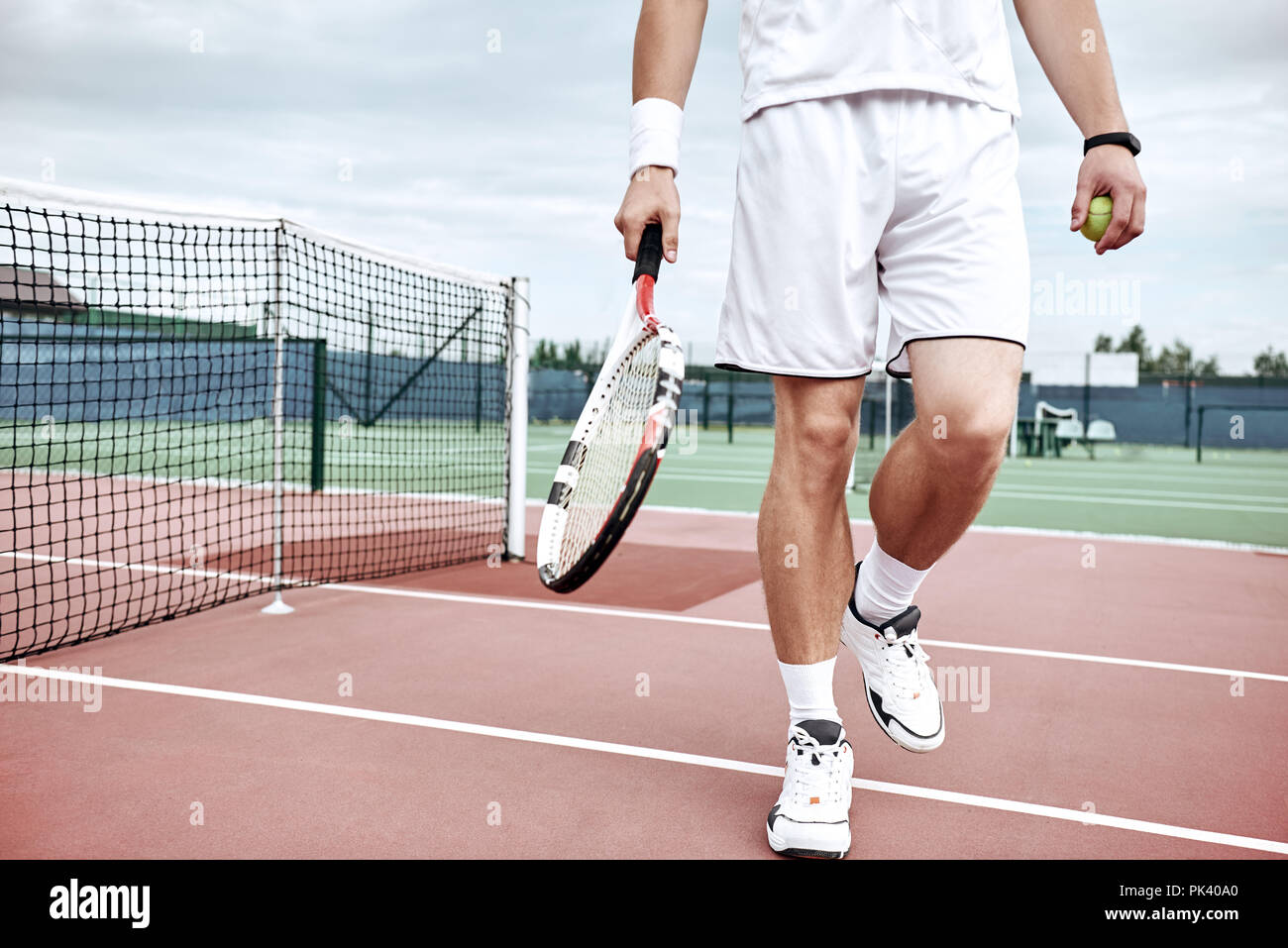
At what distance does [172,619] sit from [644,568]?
2.24m

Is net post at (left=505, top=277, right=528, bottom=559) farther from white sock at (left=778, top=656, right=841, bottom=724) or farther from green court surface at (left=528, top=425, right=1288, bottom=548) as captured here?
white sock at (left=778, top=656, right=841, bottom=724)

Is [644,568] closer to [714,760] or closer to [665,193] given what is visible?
[714,760]

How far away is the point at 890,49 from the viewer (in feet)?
6.29

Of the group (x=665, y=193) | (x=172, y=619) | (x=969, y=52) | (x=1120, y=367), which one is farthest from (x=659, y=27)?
(x=1120, y=367)

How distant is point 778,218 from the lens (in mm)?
1957

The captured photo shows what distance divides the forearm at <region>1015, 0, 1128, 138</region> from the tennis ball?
152mm

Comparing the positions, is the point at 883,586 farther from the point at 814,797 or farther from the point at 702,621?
the point at 702,621

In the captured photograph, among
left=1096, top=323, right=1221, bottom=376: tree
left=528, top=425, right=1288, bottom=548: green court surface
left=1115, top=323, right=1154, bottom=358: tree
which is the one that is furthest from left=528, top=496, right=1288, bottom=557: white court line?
left=1115, top=323, right=1154, bottom=358: tree

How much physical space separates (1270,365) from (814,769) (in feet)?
97.9

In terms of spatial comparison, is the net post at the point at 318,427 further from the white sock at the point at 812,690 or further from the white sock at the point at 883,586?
the white sock at the point at 812,690

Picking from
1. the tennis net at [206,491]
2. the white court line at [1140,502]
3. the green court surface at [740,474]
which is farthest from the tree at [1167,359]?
the tennis net at [206,491]

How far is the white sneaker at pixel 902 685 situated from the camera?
7.23ft

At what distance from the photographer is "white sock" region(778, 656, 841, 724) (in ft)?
6.58

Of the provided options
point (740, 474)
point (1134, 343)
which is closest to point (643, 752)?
point (740, 474)
